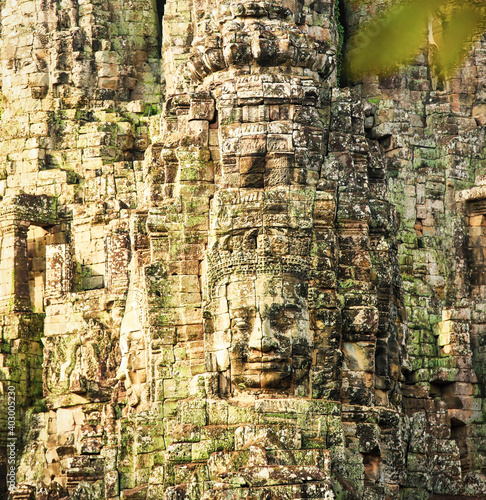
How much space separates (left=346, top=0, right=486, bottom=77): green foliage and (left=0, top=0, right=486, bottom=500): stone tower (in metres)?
0.42

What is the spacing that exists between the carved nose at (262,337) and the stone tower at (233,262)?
46 mm

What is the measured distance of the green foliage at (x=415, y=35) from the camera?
56531 mm

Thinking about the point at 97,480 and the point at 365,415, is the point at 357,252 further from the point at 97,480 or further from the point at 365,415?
the point at 97,480

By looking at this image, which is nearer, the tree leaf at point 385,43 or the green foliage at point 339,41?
the green foliage at point 339,41

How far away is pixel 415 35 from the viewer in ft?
187

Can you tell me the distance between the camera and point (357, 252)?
1678 inches

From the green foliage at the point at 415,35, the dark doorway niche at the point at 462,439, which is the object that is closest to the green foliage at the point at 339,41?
the green foliage at the point at 415,35

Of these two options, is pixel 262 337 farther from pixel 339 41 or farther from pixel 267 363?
pixel 339 41

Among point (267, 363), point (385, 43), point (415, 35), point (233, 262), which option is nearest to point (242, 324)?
point (267, 363)

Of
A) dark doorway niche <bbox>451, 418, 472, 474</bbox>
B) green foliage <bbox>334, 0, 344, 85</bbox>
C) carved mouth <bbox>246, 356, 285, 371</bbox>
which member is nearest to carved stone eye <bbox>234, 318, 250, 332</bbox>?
carved mouth <bbox>246, 356, 285, 371</bbox>

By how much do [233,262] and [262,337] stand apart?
1.80m

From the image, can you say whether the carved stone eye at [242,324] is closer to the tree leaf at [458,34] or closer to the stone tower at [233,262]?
the stone tower at [233,262]

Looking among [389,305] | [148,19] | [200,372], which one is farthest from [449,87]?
[200,372]

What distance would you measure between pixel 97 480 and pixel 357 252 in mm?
8050
